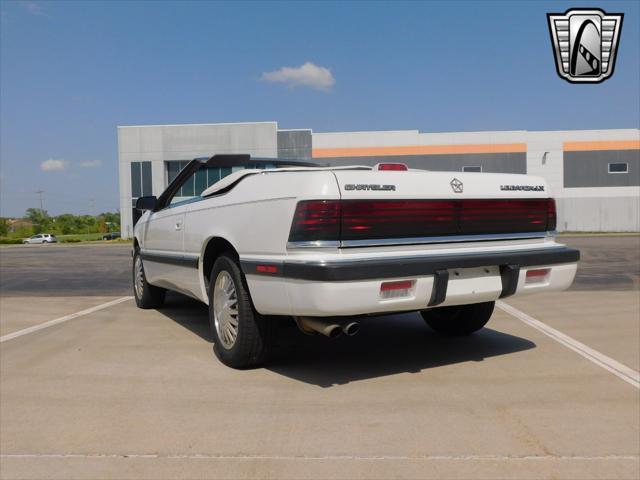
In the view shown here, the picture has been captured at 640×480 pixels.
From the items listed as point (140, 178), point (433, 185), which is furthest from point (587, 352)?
point (140, 178)

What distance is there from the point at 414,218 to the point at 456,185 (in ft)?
1.33

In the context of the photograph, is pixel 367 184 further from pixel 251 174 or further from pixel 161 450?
pixel 161 450

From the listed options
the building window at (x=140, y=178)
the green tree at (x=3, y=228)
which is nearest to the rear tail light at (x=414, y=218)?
the building window at (x=140, y=178)

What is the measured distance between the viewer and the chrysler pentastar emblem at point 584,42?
887cm

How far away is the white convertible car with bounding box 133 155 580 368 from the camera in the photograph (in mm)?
3234

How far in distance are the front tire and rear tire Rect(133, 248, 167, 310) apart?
244 cm

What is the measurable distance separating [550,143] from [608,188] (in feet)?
18.6

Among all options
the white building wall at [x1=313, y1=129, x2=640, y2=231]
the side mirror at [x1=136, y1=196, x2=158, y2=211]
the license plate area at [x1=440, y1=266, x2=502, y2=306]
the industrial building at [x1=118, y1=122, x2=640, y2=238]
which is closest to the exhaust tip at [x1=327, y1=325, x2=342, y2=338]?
the license plate area at [x1=440, y1=266, x2=502, y2=306]

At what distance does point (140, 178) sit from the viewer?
42031 millimetres

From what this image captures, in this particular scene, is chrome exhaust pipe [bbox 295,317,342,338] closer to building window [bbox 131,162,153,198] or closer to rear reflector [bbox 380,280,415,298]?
rear reflector [bbox 380,280,415,298]

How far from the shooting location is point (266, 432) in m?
2.85

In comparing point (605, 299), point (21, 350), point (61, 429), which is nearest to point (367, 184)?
point (61, 429)

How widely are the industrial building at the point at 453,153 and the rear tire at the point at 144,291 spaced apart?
1321 inches

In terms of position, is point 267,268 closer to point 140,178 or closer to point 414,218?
point 414,218
